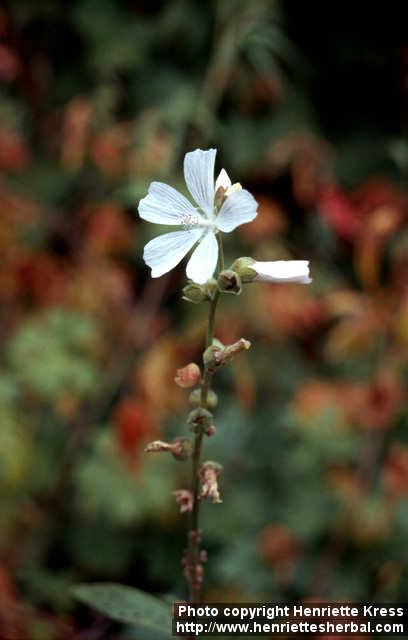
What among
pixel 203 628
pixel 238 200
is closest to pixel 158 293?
pixel 203 628

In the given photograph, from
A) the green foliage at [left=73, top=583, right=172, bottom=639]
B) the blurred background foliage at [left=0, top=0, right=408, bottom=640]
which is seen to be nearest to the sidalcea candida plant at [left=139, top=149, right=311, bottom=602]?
the green foliage at [left=73, top=583, right=172, bottom=639]

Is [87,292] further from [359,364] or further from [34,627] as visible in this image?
[34,627]

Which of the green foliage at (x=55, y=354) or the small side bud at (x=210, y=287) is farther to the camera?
the green foliage at (x=55, y=354)

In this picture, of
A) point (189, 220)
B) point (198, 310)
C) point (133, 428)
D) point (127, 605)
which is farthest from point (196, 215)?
point (198, 310)

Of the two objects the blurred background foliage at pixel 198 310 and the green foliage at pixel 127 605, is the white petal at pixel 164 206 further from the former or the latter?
the blurred background foliage at pixel 198 310

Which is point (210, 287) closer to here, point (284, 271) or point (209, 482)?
point (284, 271)

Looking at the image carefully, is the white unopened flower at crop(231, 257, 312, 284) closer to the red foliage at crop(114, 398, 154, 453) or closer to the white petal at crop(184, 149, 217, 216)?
the white petal at crop(184, 149, 217, 216)

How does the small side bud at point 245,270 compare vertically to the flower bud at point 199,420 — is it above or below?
above

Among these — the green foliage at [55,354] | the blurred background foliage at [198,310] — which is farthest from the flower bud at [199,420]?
the green foliage at [55,354]
